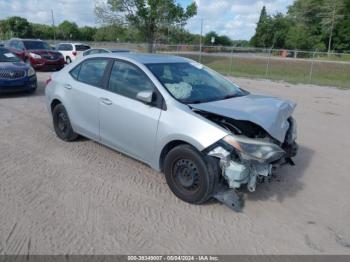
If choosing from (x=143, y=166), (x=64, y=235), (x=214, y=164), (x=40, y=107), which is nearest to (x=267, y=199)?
(x=214, y=164)

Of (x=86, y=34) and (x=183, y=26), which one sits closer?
(x=183, y=26)

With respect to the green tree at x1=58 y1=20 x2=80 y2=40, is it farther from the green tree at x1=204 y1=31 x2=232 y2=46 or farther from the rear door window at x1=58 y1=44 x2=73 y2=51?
the rear door window at x1=58 y1=44 x2=73 y2=51

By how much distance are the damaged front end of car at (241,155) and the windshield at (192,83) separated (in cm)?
53

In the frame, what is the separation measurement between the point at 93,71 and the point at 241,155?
9.38 feet

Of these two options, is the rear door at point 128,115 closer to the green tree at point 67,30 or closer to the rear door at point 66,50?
the rear door at point 66,50

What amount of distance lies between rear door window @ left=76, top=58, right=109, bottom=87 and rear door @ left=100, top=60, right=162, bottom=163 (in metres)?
0.26

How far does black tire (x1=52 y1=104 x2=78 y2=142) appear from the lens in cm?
577

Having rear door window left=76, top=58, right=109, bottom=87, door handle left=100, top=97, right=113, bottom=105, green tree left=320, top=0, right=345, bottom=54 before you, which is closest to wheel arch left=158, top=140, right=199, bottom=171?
door handle left=100, top=97, right=113, bottom=105

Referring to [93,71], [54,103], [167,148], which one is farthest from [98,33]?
[167,148]

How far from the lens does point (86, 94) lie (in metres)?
5.12

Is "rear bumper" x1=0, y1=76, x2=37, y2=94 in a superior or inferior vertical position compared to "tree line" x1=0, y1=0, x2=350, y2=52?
inferior

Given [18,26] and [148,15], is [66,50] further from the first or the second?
[18,26]

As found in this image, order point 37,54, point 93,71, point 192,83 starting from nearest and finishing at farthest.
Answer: point 192,83 → point 93,71 → point 37,54

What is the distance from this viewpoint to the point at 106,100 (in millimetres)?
4766
